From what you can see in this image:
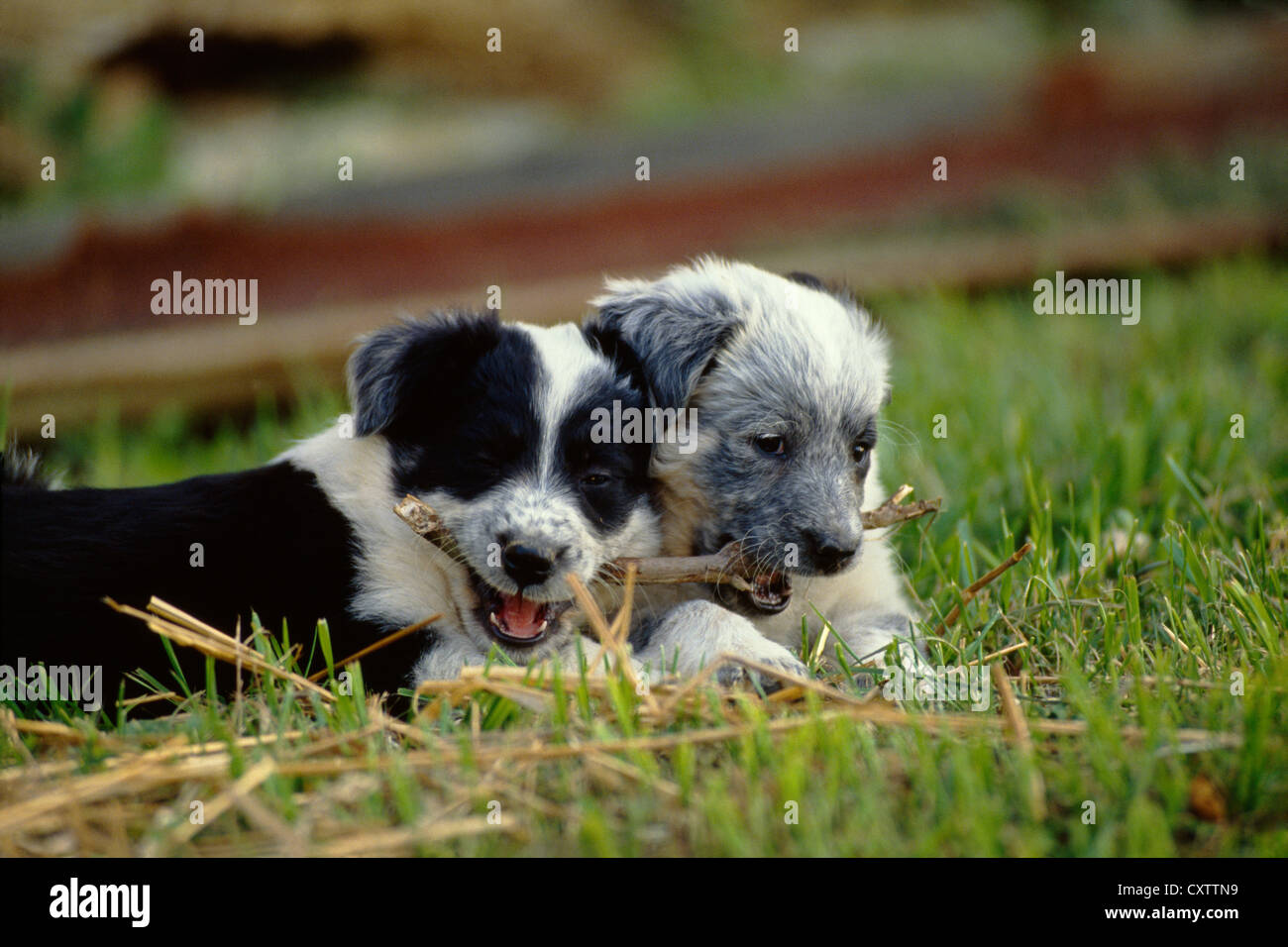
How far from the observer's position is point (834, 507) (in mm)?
3146

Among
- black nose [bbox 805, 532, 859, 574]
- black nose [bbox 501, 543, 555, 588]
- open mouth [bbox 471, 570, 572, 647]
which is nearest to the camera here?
black nose [bbox 501, 543, 555, 588]

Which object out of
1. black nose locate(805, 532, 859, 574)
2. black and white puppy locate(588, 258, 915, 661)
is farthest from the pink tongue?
black nose locate(805, 532, 859, 574)

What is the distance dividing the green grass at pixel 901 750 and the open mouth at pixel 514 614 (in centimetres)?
19

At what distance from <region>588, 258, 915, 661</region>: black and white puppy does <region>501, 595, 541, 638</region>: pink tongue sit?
0.47m

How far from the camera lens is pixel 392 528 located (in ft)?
10.00

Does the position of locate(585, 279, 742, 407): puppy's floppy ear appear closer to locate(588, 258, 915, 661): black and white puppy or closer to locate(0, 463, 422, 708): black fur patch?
locate(588, 258, 915, 661): black and white puppy

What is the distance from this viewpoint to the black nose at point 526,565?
9.12 ft

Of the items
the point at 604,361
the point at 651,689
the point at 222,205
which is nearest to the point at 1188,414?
the point at 604,361

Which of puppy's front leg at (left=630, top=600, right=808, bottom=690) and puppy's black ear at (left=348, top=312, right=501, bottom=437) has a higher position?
puppy's black ear at (left=348, top=312, right=501, bottom=437)

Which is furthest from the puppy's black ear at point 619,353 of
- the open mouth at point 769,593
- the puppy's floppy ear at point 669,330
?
the open mouth at point 769,593

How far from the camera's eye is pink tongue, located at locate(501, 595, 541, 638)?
9.80ft

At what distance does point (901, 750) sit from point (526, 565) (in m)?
0.97

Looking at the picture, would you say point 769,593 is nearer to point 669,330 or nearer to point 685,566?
point 685,566

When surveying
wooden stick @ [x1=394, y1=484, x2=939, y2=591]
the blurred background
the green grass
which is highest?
the blurred background
